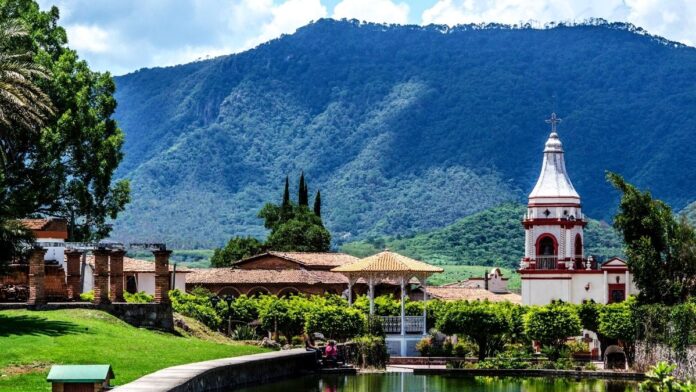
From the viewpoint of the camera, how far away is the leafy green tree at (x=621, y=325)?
5422 cm

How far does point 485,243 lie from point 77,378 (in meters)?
124

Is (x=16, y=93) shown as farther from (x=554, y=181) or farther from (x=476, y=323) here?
(x=554, y=181)

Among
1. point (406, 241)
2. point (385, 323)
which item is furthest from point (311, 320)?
point (406, 241)

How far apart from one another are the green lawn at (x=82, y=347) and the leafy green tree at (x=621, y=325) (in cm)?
1694

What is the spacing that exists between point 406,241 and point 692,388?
139988mm

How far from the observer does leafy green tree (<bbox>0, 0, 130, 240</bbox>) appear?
56469mm

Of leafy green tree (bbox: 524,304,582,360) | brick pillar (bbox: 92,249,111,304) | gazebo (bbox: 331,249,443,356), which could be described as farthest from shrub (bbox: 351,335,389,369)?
brick pillar (bbox: 92,249,111,304)

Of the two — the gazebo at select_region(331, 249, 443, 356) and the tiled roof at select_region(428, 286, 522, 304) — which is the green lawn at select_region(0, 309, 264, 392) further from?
the tiled roof at select_region(428, 286, 522, 304)

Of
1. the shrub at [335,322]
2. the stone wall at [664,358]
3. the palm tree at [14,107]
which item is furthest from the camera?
the shrub at [335,322]

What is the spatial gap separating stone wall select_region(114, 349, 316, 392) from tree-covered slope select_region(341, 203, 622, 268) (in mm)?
97382

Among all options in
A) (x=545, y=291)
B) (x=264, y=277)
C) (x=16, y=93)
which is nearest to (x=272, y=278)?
(x=264, y=277)

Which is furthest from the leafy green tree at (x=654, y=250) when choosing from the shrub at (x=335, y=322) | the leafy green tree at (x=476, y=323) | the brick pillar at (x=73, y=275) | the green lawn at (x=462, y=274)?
the green lawn at (x=462, y=274)

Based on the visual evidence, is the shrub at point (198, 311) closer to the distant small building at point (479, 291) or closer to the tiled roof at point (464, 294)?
the distant small building at point (479, 291)

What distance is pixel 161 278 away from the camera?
152 feet
